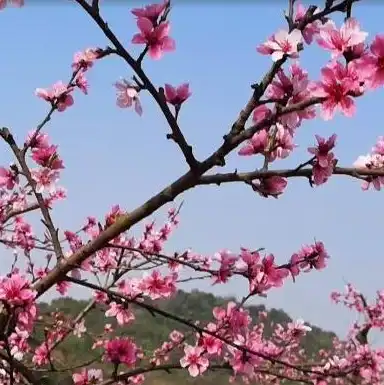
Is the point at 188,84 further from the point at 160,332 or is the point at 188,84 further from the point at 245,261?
the point at 160,332

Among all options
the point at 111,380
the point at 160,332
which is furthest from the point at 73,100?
the point at 160,332

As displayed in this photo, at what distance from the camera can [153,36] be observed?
99.9 inches

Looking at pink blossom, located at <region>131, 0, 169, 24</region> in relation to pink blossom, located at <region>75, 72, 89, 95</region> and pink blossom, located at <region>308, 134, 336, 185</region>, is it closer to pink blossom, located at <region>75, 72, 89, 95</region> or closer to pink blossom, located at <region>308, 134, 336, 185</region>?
pink blossom, located at <region>308, 134, 336, 185</region>

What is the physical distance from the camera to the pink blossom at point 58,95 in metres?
3.77

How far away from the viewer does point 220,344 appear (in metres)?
3.72

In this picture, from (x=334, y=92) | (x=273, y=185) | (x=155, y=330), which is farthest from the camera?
(x=155, y=330)

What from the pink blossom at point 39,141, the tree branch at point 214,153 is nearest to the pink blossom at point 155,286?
the pink blossom at point 39,141

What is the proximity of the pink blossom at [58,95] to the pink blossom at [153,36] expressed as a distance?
1.36 m

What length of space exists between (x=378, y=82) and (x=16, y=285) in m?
1.69

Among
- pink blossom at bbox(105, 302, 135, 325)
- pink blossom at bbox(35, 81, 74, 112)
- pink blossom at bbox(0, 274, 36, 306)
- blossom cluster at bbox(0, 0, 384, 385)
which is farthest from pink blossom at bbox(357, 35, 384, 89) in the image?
pink blossom at bbox(105, 302, 135, 325)

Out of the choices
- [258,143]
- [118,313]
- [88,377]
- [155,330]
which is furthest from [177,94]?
[155,330]

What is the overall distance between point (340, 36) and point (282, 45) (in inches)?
9.7

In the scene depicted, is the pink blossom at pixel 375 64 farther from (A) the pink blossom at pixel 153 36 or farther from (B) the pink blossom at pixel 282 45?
(A) the pink blossom at pixel 153 36

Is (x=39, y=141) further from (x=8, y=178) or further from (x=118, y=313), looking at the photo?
(x=118, y=313)
